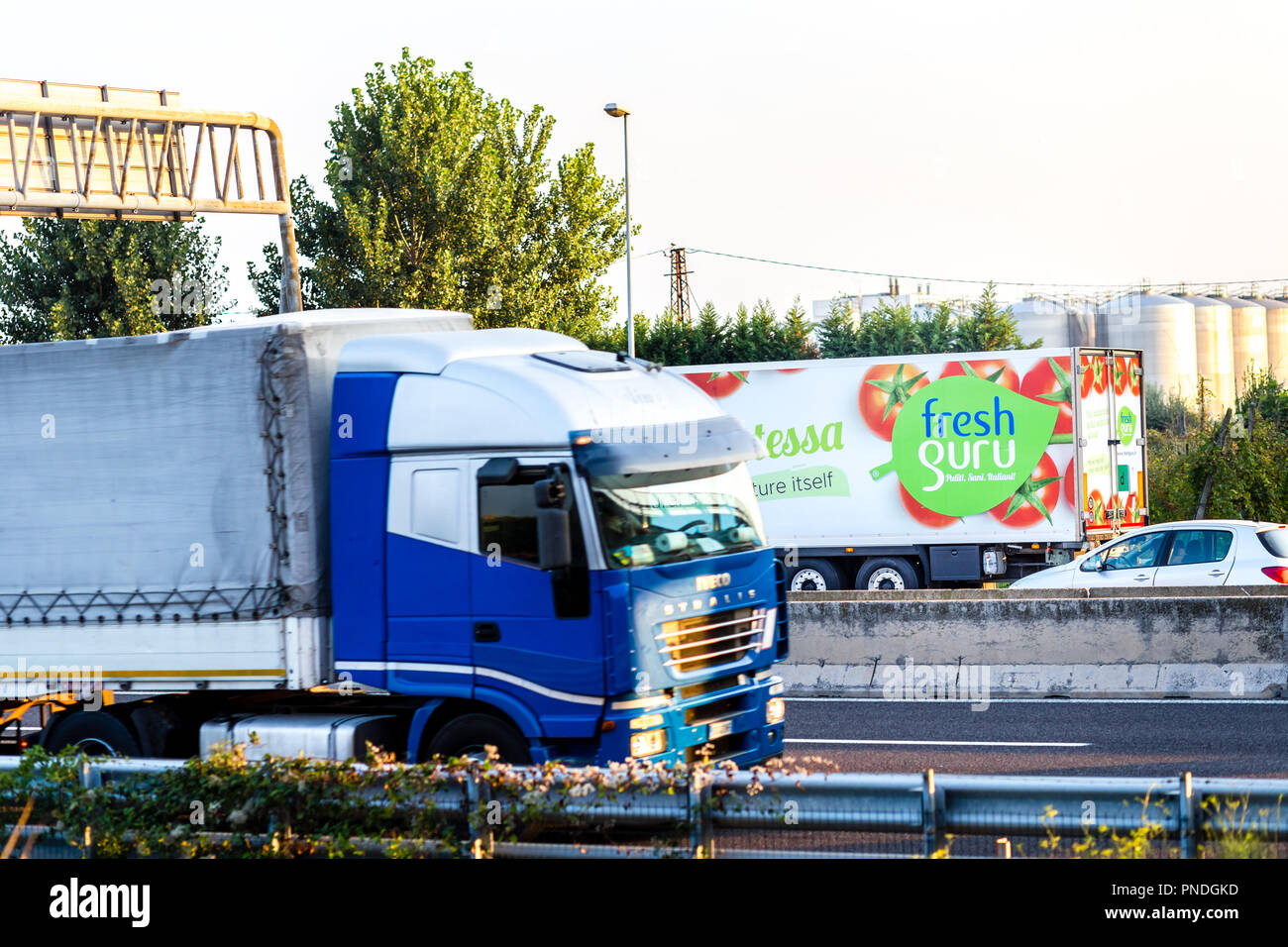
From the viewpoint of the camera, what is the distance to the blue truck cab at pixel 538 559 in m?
8.27

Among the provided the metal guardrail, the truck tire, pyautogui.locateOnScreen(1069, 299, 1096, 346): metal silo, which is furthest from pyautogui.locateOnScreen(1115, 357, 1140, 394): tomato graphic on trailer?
pyautogui.locateOnScreen(1069, 299, 1096, 346): metal silo

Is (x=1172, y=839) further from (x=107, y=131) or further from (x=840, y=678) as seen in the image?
(x=107, y=131)

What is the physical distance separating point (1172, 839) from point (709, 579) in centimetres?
357

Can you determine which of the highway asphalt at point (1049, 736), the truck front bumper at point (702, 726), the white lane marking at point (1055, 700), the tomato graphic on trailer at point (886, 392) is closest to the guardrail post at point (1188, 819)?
the truck front bumper at point (702, 726)

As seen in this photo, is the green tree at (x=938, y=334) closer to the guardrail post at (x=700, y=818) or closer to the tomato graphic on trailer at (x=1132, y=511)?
the tomato graphic on trailer at (x=1132, y=511)

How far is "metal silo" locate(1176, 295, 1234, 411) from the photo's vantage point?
270ft

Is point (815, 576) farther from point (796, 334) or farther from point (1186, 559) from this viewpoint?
point (796, 334)

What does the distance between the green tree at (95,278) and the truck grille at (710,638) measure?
99.3 feet

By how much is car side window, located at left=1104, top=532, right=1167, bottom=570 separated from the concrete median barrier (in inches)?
45.9

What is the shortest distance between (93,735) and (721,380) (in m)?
15.5

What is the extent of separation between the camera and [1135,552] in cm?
1644

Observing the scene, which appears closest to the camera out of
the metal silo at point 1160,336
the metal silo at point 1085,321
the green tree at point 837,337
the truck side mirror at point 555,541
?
the truck side mirror at point 555,541
